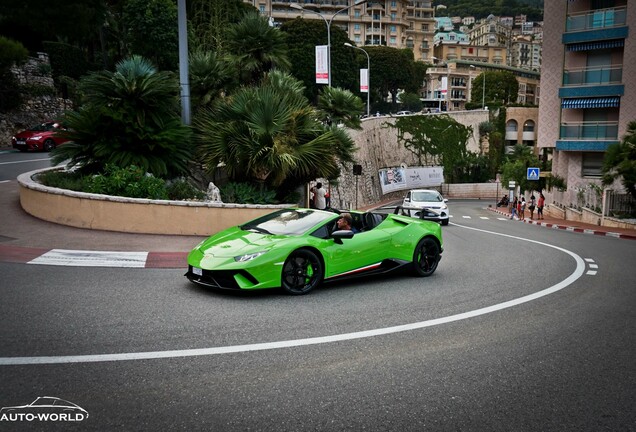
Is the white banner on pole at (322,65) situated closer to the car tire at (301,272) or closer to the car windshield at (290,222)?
the car windshield at (290,222)

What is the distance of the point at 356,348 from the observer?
6242 millimetres

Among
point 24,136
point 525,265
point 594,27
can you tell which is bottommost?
point 525,265

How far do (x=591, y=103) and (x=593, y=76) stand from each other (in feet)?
6.04

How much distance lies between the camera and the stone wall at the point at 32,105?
36.6m

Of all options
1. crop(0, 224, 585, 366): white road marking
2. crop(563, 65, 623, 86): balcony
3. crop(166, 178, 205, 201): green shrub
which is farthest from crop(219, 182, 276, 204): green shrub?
crop(563, 65, 623, 86): balcony

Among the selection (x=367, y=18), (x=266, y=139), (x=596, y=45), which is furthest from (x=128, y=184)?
(x=367, y=18)

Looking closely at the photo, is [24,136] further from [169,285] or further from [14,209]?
[169,285]

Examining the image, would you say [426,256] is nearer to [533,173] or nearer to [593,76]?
[533,173]

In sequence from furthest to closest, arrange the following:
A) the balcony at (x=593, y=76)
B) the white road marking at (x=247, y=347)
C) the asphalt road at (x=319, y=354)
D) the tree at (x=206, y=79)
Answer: the balcony at (x=593, y=76), the tree at (x=206, y=79), the white road marking at (x=247, y=347), the asphalt road at (x=319, y=354)

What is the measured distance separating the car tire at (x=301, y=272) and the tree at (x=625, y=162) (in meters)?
21.5

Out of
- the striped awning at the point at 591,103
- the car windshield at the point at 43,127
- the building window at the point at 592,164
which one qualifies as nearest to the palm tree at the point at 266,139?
the car windshield at the point at 43,127

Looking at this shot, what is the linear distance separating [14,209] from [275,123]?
6774mm

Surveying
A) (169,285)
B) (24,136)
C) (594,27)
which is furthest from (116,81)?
(594,27)

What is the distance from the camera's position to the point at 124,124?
14430 mm
